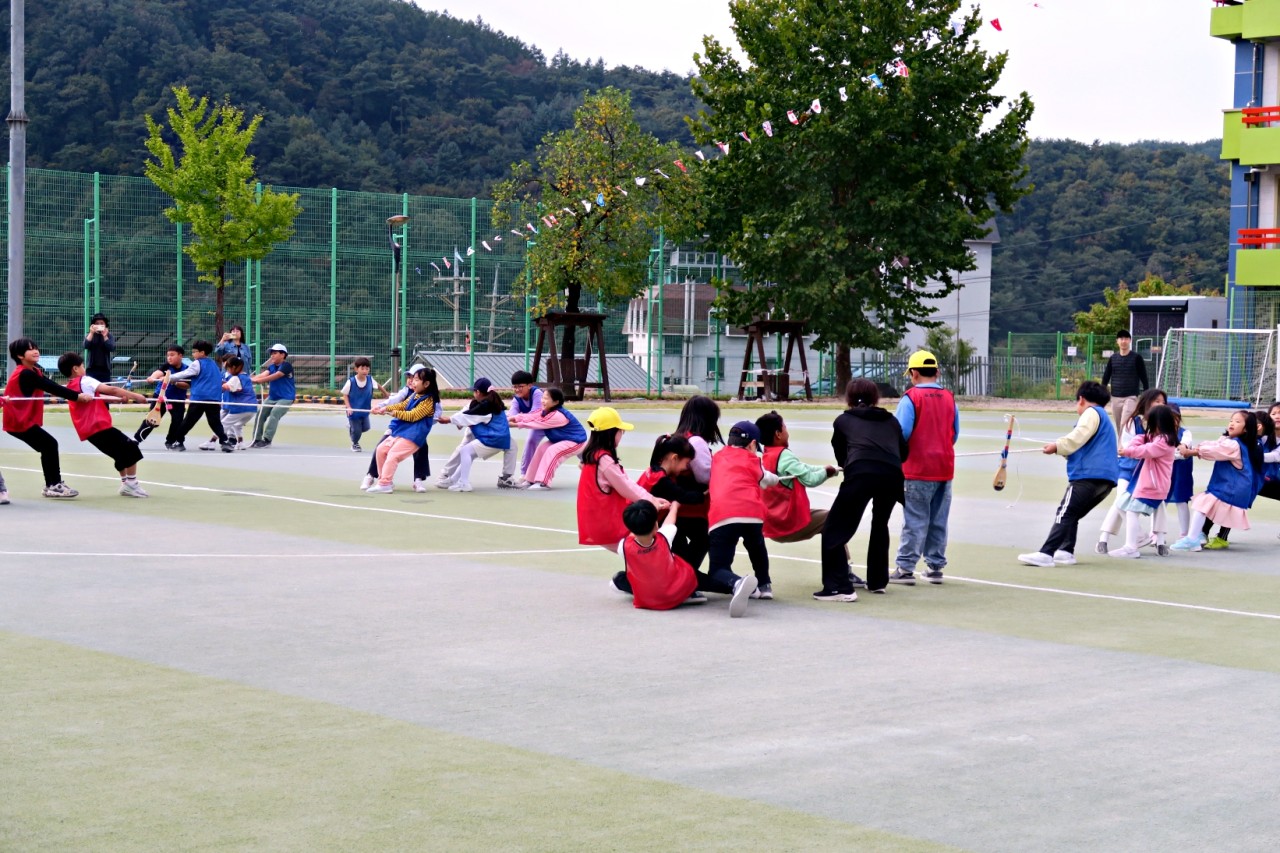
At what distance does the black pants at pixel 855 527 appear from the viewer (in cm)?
Answer: 1093

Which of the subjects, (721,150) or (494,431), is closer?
(494,431)

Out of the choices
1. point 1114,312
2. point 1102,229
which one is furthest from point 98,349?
point 1102,229

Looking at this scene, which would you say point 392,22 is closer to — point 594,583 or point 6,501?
point 6,501

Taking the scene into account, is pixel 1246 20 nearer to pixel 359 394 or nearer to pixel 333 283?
pixel 333 283

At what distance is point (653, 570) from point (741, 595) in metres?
0.58

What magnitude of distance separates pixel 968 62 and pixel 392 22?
1647 inches

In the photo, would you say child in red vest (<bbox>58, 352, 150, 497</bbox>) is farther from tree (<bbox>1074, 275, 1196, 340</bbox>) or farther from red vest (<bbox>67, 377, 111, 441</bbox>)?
tree (<bbox>1074, 275, 1196, 340</bbox>)

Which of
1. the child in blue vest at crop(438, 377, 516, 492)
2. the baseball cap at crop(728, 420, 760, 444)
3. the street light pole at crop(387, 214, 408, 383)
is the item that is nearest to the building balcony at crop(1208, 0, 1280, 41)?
the street light pole at crop(387, 214, 408, 383)

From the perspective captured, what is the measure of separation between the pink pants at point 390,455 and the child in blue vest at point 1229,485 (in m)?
8.07

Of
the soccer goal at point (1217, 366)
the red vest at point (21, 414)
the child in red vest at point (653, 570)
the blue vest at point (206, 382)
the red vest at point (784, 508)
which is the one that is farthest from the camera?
the soccer goal at point (1217, 366)

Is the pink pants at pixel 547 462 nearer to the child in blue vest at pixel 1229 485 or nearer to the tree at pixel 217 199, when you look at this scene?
the child in blue vest at pixel 1229 485

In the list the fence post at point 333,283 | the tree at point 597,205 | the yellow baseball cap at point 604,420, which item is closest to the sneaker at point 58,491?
the yellow baseball cap at point 604,420

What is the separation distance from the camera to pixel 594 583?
11.4m

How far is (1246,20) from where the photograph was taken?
46.7 m
